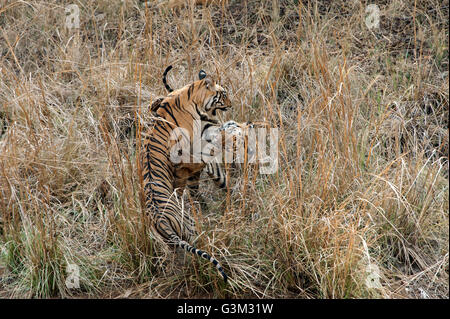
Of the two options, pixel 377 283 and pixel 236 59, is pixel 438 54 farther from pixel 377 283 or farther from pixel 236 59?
pixel 377 283

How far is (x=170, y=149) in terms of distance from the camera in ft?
12.7

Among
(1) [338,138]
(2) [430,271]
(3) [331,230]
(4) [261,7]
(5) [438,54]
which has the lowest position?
(2) [430,271]

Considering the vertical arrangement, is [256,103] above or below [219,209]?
above

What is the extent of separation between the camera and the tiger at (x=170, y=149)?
3580mm

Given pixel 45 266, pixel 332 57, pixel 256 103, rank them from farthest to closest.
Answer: pixel 332 57 < pixel 256 103 < pixel 45 266

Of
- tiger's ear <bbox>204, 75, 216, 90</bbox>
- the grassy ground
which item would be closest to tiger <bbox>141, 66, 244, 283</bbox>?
tiger's ear <bbox>204, 75, 216, 90</bbox>

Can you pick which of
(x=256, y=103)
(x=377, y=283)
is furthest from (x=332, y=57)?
(x=377, y=283)

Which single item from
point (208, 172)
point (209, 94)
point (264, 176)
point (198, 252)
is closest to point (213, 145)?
point (208, 172)

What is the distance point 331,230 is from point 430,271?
2.55 feet

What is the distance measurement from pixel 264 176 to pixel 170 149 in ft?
2.91

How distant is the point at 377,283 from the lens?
10.9ft

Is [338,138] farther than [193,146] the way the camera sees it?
Yes

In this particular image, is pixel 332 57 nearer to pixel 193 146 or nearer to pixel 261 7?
pixel 261 7

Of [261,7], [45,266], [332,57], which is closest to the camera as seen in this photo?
[45,266]
